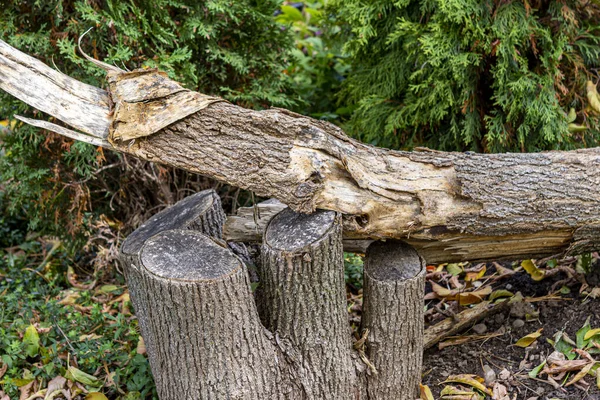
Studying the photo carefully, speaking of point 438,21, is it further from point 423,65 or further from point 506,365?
point 506,365

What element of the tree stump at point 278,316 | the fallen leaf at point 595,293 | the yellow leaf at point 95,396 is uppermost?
the tree stump at point 278,316

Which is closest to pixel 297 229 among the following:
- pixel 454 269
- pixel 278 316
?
pixel 278 316

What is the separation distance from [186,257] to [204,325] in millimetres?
306

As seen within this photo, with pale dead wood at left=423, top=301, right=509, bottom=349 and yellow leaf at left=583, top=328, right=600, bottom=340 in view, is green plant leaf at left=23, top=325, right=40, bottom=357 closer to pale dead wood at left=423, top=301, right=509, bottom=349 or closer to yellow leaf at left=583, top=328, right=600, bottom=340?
pale dead wood at left=423, top=301, right=509, bottom=349

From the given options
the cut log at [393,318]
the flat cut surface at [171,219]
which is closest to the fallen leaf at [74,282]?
the flat cut surface at [171,219]

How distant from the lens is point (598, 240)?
129 inches

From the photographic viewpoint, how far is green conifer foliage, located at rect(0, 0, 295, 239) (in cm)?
401

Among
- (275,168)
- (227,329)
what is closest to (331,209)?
(275,168)

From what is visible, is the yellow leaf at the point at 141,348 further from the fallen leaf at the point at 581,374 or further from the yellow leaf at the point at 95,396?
the fallen leaf at the point at 581,374

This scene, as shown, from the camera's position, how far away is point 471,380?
10.7 feet

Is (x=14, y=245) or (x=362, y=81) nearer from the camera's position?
(x=362, y=81)

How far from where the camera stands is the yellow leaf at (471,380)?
3.22m

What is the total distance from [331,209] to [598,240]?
1.47 m

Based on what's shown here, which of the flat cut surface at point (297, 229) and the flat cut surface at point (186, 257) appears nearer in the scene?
the flat cut surface at point (186, 257)
